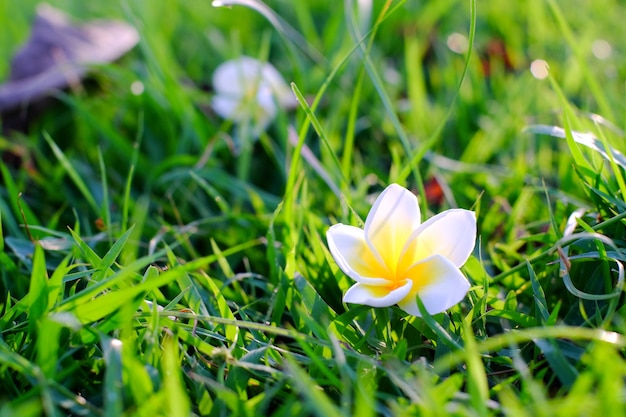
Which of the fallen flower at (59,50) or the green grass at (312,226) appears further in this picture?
the fallen flower at (59,50)

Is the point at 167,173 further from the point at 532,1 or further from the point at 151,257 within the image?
the point at 532,1

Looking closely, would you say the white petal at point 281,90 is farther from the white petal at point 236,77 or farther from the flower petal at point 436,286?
the flower petal at point 436,286

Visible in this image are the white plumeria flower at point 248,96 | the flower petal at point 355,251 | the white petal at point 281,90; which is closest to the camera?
the flower petal at point 355,251

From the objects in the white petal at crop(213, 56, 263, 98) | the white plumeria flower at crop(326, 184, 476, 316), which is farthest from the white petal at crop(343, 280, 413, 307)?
the white petal at crop(213, 56, 263, 98)

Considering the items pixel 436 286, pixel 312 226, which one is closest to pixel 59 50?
pixel 312 226

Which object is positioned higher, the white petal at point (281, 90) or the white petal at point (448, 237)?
the white petal at point (448, 237)

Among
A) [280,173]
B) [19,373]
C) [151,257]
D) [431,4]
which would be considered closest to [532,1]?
[431,4]

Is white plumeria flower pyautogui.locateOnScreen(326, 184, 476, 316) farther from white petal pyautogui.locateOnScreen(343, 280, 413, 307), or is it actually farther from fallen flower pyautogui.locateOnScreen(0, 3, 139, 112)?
fallen flower pyautogui.locateOnScreen(0, 3, 139, 112)

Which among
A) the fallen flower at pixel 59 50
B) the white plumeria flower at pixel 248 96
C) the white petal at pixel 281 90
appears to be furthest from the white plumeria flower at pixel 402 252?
the fallen flower at pixel 59 50
